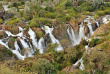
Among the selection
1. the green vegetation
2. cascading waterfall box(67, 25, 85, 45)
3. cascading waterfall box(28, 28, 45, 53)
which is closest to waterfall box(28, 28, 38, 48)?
cascading waterfall box(28, 28, 45, 53)

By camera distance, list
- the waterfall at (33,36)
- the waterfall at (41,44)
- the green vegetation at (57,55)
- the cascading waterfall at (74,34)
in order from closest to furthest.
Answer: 1. the green vegetation at (57,55)
2. the waterfall at (33,36)
3. the waterfall at (41,44)
4. the cascading waterfall at (74,34)

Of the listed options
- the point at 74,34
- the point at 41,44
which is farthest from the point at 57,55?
the point at 74,34

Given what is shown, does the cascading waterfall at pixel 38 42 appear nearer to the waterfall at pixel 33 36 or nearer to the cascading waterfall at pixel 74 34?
the waterfall at pixel 33 36

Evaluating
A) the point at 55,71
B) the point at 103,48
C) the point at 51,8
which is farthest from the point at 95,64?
the point at 51,8

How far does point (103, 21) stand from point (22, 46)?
19264mm

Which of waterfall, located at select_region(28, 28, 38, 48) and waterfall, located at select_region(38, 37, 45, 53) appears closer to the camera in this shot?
waterfall, located at select_region(28, 28, 38, 48)

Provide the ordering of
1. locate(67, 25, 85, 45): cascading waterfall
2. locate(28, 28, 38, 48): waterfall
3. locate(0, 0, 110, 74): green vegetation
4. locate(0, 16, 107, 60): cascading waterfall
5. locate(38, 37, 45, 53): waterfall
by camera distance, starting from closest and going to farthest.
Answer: locate(0, 0, 110, 74): green vegetation, locate(0, 16, 107, 60): cascading waterfall, locate(28, 28, 38, 48): waterfall, locate(38, 37, 45, 53): waterfall, locate(67, 25, 85, 45): cascading waterfall

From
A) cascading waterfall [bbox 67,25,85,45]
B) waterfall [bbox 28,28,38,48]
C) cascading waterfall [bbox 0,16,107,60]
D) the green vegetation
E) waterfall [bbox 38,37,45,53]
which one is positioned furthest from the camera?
cascading waterfall [bbox 67,25,85,45]

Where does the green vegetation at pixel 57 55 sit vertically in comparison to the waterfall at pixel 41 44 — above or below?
above

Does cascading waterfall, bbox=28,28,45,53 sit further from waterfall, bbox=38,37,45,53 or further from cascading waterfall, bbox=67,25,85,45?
cascading waterfall, bbox=67,25,85,45

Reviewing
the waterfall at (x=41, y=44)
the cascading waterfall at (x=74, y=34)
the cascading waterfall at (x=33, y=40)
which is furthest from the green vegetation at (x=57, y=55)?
the cascading waterfall at (x=74, y=34)

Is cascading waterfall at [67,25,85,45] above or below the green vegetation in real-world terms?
below

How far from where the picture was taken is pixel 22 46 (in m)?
21.5

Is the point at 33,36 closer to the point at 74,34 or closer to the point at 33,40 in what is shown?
the point at 33,40
